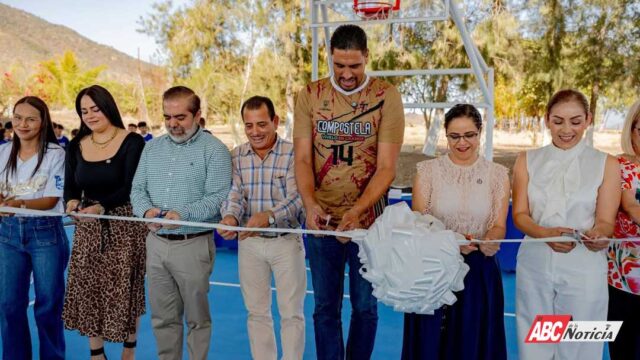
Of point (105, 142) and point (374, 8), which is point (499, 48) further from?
point (105, 142)

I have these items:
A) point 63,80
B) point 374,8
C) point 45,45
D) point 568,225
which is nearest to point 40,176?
point 568,225

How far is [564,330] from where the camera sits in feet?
7.20

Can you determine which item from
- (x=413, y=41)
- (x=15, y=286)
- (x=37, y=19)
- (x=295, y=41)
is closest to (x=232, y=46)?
(x=295, y=41)

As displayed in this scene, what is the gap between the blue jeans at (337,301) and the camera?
2469mm

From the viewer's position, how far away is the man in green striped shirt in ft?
8.54

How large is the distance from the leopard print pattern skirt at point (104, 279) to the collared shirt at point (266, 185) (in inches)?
21.4

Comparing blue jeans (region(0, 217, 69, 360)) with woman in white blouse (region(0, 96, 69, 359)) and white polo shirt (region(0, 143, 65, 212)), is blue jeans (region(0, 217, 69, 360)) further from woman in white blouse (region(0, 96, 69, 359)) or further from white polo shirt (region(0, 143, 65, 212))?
white polo shirt (region(0, 143, 65, 212))

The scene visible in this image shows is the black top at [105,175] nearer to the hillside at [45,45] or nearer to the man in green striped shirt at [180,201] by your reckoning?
the man in green striped shirt at [180,201]

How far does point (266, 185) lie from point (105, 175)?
780mm

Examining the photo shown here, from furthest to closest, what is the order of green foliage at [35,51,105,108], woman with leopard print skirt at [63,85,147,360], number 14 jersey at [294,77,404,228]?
green foliage at [35,51,105,108] < woman with leopard print skirt at [63,85,147,360] < number 14 jersey at [294,77,404,228]

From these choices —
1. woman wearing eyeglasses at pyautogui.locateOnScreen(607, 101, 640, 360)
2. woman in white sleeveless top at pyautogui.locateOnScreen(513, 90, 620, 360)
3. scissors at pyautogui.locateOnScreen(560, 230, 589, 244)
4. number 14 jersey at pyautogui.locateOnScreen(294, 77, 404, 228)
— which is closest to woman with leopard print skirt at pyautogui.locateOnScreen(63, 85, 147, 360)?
number 14 jersey at pyautogui.locateOnScreen(294, 77, 404, 228)

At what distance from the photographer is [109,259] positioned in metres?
2.74

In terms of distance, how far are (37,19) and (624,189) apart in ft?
366

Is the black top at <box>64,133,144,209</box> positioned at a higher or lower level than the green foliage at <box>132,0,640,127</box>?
lower
